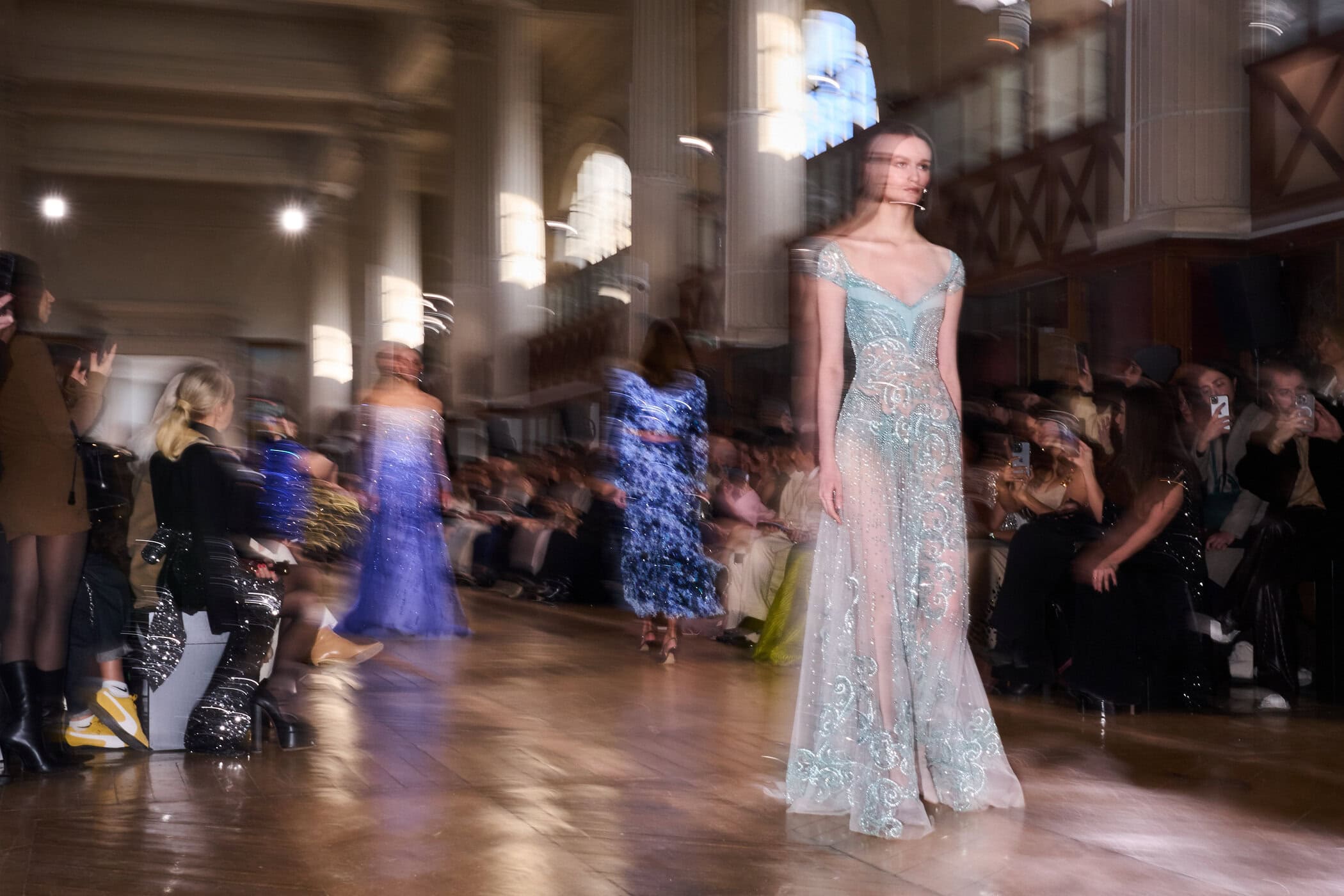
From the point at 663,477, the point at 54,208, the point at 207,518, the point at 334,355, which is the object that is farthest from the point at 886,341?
the point at 54,208

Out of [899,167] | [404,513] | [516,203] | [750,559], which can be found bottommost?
[750,559]

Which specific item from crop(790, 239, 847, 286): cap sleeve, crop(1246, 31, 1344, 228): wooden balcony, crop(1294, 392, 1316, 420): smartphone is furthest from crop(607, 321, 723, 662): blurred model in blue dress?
crop(1246, 31, 1344, 228): wooden balcony

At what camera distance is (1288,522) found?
5879 millimetres

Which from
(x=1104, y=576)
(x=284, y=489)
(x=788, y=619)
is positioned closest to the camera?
(x=284, y=489)

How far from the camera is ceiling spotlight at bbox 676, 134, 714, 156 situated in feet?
52.1

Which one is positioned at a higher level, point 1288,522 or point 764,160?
point 764,160

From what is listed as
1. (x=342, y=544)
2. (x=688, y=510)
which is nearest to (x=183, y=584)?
(x=688, y=510)

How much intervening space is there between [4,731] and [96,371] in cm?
131

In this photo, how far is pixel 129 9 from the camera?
2316 cm

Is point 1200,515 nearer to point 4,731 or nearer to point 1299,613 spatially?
point 1299,613

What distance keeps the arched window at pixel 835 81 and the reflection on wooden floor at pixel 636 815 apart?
11120 millimetres

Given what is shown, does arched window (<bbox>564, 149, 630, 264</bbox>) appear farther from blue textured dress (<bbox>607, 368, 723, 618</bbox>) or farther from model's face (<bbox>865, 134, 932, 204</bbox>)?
model's face (<bbox>865, 134, 932, 204</bbox>)

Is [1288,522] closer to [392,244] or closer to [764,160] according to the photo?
[764,160]

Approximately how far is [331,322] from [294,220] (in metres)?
2.34
